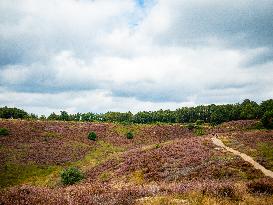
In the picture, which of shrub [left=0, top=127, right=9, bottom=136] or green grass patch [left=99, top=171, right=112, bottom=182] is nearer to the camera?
green grass patch [left=99, top=171, right=112, bottom=182]

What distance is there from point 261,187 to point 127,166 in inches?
1011

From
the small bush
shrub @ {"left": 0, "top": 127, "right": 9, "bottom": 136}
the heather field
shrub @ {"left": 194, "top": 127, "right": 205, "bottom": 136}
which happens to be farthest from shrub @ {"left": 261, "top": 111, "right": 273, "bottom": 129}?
the small bush

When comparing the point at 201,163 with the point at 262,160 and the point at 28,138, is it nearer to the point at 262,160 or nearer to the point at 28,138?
the point at 262,160

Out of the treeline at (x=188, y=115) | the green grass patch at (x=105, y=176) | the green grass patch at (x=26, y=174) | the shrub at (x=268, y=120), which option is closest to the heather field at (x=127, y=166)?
the green grass patch at (x=26, y=174)

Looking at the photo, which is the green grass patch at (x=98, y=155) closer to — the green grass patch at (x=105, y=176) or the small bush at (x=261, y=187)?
the green grass patch at (x=105, y=176)

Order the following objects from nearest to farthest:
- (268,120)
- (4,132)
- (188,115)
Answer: (4,132), (268,120), (188,115)

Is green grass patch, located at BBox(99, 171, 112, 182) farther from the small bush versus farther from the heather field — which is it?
the small bush

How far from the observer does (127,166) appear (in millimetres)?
38562

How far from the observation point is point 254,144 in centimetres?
4353

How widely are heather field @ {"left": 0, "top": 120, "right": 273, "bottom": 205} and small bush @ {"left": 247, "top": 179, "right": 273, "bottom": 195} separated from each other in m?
0.04

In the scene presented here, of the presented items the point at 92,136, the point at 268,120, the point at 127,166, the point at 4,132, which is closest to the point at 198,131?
the point at 268,120

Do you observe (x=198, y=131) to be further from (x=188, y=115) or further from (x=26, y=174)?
(x=188, y=115)

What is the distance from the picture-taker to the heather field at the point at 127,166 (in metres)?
12.1

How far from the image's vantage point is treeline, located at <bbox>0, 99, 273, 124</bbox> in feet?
391
